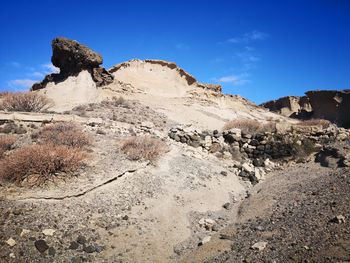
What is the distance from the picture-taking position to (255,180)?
9.59 m

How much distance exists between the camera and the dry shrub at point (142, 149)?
28.2 feet

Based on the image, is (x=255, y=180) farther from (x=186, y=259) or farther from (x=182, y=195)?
(x=186, y=259)

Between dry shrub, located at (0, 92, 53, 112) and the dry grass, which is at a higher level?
dry shrub, located at (0, 92, 53, 112)

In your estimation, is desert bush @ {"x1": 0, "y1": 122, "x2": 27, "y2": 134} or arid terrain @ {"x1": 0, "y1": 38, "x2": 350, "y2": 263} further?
desert bush @ {"x1": 0, "y1": 122, "x2": 27, "y2": 134}

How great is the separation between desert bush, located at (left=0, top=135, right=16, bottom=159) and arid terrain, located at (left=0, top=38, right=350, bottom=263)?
0.03 metres

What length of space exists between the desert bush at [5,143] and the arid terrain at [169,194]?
0.09 ft

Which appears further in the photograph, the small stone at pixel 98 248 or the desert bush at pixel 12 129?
the desert bush at pixel 12 129

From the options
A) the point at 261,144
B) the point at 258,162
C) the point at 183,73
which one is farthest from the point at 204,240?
the point at 183,73

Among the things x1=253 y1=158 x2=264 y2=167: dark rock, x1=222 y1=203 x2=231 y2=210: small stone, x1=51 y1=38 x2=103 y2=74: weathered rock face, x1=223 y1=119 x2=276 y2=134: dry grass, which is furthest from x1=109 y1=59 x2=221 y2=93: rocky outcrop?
x1=222 y1=203 x2=231 y2=210: small stone

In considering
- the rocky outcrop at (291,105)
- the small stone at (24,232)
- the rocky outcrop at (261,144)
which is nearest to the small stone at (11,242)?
the small stone at (24,232)

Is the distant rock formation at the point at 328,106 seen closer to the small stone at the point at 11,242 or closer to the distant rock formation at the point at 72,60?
the distant rock formation at the point at 72,60

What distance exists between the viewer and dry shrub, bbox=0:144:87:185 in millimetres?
6703

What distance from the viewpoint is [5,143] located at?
335 inches

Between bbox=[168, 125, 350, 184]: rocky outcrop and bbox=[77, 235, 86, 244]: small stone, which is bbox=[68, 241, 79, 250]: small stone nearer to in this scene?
bbox=[77, 235, 86, 244]: small stone
